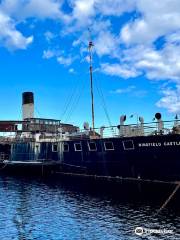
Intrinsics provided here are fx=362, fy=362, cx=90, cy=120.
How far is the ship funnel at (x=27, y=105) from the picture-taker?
225ft

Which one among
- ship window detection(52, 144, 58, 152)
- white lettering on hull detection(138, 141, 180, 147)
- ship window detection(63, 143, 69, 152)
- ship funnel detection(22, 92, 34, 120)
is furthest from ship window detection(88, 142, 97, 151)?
ship funnel detection(22, 92, 34, 120)

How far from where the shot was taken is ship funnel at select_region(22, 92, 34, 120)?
225 ft

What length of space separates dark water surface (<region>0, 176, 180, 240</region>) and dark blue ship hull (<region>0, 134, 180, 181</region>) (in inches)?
348

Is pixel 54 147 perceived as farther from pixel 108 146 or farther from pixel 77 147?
pixel 108 146

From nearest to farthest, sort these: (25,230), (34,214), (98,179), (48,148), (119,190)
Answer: (25,230)
(34,214)
(119,190)
(98,179)
(48,148)

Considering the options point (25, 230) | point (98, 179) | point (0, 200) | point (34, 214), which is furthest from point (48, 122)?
point (25, 230)

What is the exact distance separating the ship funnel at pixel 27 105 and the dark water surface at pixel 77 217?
34.4 metres

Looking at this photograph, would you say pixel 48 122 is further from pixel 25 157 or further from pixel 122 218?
pixel 122 218

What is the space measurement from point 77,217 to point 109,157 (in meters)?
20.7

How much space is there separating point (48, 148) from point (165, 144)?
2021 cm

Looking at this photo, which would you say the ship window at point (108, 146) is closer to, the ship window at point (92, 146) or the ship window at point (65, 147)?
the ship window at point (92, 146)

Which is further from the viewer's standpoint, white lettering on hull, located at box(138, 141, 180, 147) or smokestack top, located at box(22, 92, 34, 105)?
smokestack top, located at box(22, 92, 34, 105)

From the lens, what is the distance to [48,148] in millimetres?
54281

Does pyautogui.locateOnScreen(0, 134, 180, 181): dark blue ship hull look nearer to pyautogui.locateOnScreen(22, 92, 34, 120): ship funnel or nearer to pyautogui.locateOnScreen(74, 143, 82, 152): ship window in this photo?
pyautogui.locateOnScreen(74, 143, 82, 152): ship window
